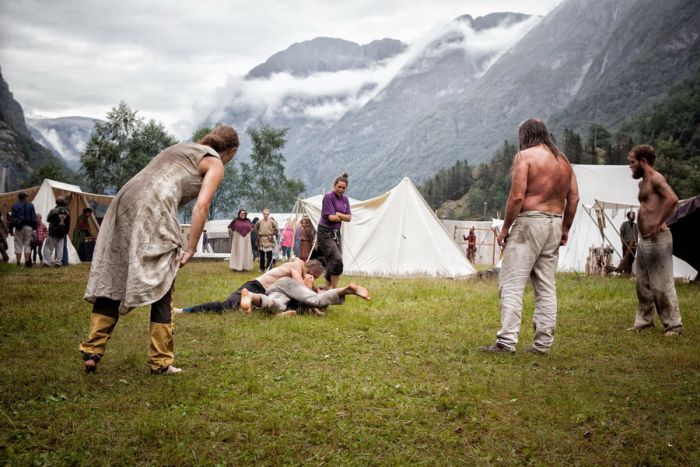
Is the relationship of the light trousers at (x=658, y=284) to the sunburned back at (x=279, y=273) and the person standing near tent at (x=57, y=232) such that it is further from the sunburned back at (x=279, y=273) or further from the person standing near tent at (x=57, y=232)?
the person standing near tent at (x=57, y=232)

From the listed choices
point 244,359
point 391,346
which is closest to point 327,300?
point 391,346

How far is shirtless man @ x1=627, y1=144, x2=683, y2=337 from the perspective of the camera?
5.96 meters

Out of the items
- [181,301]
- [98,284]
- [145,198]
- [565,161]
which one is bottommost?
[181,301]

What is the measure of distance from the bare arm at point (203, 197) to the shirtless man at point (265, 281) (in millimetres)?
3035

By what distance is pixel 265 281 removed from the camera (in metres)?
7.04

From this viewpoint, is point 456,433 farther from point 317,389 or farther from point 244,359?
point 244,359

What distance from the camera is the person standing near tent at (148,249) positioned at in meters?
3.57

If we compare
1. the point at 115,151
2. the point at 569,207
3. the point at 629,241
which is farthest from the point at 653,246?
the point at 115,151

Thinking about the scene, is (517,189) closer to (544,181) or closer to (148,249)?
(544,181)

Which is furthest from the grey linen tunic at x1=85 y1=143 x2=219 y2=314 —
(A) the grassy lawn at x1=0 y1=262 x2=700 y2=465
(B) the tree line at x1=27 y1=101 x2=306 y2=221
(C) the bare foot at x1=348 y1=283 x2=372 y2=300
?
(B) the tree line at x1=27 y1=101 x2=306 y2=221

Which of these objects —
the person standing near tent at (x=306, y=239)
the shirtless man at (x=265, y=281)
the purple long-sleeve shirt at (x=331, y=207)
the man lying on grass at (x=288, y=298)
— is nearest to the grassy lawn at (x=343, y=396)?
the man lying on grass at (x=288, y=298)

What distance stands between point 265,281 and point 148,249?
351 cm

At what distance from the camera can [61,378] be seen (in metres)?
3.56

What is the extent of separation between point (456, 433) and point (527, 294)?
678cm
